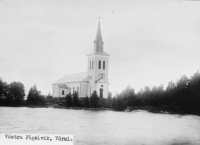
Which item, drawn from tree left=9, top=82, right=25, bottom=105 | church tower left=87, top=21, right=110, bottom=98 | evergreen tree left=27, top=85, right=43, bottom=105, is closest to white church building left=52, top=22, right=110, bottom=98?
church tower left=87, top=21, right=110, bottom=98

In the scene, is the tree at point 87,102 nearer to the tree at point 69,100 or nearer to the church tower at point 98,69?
the church tower at point 98,69

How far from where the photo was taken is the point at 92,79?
3820 millimetres

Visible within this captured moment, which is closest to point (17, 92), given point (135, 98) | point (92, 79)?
point (92, 79)

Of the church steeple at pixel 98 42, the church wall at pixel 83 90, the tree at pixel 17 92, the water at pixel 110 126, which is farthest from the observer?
the church wall at pixel 83 90

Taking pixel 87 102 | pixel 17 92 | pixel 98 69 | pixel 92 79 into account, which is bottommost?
pixel 87 102

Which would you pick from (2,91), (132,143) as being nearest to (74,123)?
(132,143)

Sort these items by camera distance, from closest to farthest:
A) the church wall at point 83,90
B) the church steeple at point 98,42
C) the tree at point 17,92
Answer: the church steeple at point 98,42, the tree at point 17,92, the church wall at point 83,90

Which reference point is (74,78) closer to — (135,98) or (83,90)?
(83,90)

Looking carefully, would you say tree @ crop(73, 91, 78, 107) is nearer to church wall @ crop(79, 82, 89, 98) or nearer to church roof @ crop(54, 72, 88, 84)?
church wall @ crop(79, 82, 89, 98)

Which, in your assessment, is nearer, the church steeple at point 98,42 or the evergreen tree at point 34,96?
the church steeple at point 98,42

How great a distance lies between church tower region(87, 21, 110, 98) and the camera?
3.49 meters

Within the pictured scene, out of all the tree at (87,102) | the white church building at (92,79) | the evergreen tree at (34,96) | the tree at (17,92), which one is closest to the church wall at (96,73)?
the white church building at (92,79)

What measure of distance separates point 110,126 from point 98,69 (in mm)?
729

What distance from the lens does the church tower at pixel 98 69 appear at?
3.49 m
